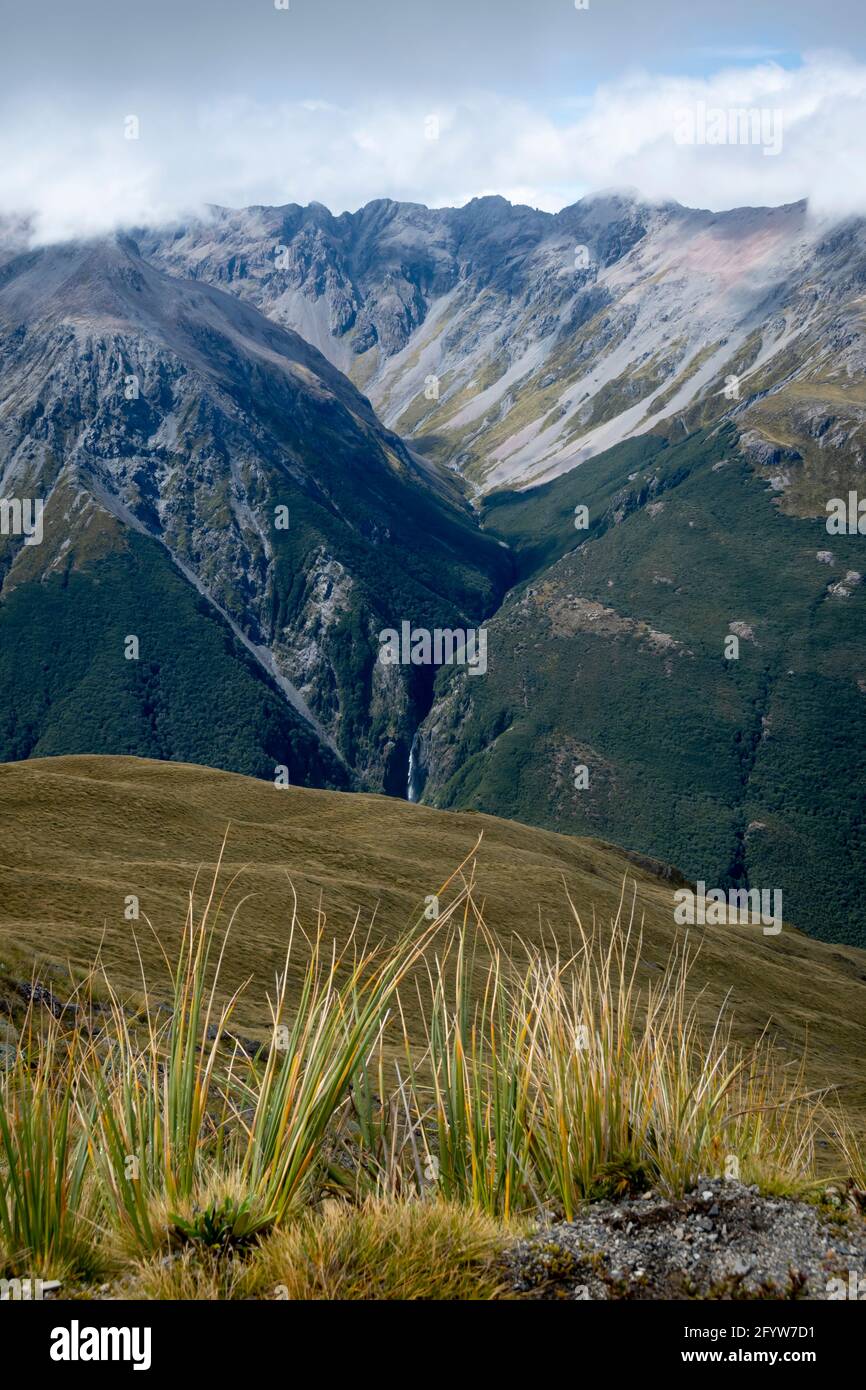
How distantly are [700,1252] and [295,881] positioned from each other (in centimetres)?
5941

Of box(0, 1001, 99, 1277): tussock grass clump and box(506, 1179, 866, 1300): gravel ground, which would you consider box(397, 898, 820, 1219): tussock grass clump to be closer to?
box(506, 1179, 866, 1300): gravel ground

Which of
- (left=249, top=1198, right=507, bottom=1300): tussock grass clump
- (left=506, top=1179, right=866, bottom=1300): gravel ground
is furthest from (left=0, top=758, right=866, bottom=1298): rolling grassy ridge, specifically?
(left=506, top=1179, right=866, bottom=1300): gravel ground

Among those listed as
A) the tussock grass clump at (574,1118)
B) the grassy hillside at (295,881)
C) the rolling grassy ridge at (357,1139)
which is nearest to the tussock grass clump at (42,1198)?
the rolling grassy ridge at (357,1139)

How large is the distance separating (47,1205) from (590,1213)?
315 cm

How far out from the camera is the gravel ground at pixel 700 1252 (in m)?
5.33

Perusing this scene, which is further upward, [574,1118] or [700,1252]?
[574,1118]

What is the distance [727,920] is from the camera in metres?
120

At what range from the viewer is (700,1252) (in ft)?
18.5

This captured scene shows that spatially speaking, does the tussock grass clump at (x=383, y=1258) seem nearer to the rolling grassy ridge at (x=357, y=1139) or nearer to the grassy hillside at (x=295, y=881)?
the rolling grassy ridge at (x=357, y=1139)

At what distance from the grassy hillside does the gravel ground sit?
28.9 m

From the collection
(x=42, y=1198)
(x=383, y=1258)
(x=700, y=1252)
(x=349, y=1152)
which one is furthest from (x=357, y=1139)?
(x=700, y=1252)

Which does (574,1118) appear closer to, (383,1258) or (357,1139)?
(357,1139)
